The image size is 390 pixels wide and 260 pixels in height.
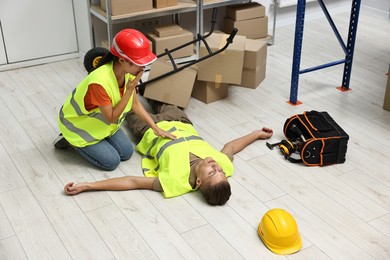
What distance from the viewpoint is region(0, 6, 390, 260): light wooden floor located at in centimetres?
255

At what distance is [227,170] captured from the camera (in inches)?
120

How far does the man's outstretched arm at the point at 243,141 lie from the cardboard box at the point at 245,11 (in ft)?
5.39

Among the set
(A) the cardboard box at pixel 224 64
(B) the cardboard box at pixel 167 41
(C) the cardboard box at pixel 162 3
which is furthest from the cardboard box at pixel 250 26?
(A) the cardboard box at pixel 224 64

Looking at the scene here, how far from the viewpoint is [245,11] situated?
4809 mm

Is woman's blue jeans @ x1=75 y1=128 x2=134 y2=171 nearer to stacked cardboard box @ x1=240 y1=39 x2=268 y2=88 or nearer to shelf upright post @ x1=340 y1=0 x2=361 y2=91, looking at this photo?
stacked cardboard box @ x1=240 y1=39 x2=268 y2=88

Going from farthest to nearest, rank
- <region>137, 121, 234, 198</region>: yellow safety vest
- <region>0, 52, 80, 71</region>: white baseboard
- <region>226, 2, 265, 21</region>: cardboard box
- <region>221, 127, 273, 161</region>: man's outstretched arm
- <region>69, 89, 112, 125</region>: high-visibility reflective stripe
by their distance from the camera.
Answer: <region>226, 2, 265, 21</region>: cardboard box
<region>0, 52, 80, 71</region>: white baseboard
<region>221, 127, 273, 161</region>: man's outstretched arm
<region>69, 89, 112, 125</region>: high-visibility reflective stripe
<region>137, 121, 234, 198</region>: yellow safety vest

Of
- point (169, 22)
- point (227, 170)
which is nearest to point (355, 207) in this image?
point (227, 170)

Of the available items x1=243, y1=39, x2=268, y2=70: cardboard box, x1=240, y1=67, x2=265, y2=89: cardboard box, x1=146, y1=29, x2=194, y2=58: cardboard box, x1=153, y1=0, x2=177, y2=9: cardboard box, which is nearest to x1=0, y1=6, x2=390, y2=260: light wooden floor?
→ x1=240, y1=67, x2=265, y2=89: cardboard box

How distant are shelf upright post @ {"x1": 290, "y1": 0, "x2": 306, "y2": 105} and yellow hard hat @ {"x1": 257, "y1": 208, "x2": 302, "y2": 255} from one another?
5.08 feet

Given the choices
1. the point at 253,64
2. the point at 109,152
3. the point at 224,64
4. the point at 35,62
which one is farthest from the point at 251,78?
the point at 35,62

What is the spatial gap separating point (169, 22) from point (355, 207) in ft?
8.66

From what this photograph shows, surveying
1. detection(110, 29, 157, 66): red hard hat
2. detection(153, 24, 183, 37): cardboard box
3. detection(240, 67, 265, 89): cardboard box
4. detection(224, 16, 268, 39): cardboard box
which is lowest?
detection(240, 67, 265, 89): cardboard box

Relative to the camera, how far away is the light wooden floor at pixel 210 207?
2555 mm

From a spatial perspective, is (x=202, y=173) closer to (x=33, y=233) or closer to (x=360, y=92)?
(x=33, y=233)
